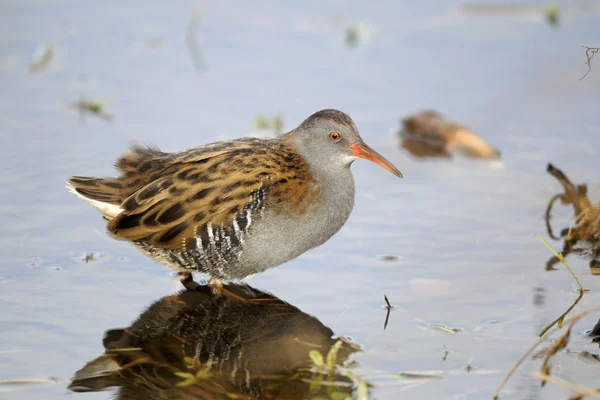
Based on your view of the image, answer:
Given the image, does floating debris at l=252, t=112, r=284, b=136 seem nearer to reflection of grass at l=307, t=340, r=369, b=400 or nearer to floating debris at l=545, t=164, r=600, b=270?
floating debris at l=545, t=164, r=600, b=270

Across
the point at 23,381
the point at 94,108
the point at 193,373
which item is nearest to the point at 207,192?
the point at 193,373

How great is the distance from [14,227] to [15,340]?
4.95ft

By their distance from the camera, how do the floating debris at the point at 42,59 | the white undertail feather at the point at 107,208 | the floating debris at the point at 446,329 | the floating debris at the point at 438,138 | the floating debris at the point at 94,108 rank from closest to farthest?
the floating debris at the point at 446,329, the white undertail feather at the point at 107,208, the floating debris at the point at 438,138, the floating debris at the point at 94,108, the floating debris at the point at 42,59

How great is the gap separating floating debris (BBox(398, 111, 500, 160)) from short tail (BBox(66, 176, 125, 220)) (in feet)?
9.98

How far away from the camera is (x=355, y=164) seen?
8117 mm

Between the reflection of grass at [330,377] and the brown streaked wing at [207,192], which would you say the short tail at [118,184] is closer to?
the brown streaked wing at [207,192]

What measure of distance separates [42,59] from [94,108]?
3.59 ft

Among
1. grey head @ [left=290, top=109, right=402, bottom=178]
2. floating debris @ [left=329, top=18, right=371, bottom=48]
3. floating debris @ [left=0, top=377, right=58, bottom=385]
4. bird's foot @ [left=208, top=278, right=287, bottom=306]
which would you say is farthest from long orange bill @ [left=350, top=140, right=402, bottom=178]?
floating debris @ [left=329, top=18, right=371, bottom=48]

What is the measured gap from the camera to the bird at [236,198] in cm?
589

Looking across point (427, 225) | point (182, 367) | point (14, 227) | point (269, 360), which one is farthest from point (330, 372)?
point (14, 227)

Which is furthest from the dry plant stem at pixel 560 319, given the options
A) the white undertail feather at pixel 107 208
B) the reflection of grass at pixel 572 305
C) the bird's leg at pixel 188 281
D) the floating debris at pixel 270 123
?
the floating debris at pixel 270 123

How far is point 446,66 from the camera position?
966 centimetres

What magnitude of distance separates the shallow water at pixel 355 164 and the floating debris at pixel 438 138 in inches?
5.4

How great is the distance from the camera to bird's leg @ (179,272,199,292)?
6298 millimetres
